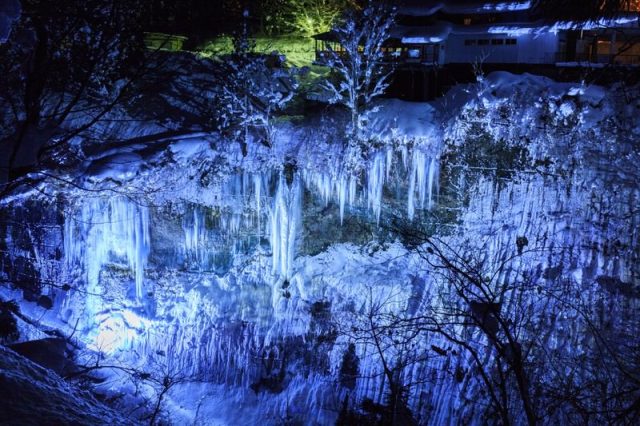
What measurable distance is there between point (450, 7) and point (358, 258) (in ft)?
33.7

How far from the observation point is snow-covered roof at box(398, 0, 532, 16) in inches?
635

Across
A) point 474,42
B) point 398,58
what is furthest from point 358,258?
point 474,42

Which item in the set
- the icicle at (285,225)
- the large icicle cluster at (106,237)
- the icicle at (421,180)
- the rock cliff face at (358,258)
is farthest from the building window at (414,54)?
the large icicle cluster at (106,237)

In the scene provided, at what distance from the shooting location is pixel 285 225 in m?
14.2

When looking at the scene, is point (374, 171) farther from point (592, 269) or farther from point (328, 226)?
point (592, 269)

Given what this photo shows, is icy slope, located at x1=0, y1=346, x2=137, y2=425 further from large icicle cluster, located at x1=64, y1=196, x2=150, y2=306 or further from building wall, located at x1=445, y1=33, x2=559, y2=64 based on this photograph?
building wall, located at x1=445, y1=33, x2=559, y2=64

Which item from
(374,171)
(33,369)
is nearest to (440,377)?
(374,171)

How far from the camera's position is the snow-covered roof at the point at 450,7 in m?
16.1

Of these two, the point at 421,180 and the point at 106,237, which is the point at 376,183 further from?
the point at 106,237

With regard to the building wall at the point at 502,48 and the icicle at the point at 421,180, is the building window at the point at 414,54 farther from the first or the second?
the icicle at the point at 421,180

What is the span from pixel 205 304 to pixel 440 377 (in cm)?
745

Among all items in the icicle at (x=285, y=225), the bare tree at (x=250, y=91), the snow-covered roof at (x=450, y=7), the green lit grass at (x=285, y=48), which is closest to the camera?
the icicle at (x=285, y=225)

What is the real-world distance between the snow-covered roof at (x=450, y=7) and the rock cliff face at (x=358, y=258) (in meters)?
→ 4.64

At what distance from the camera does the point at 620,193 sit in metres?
11.5
